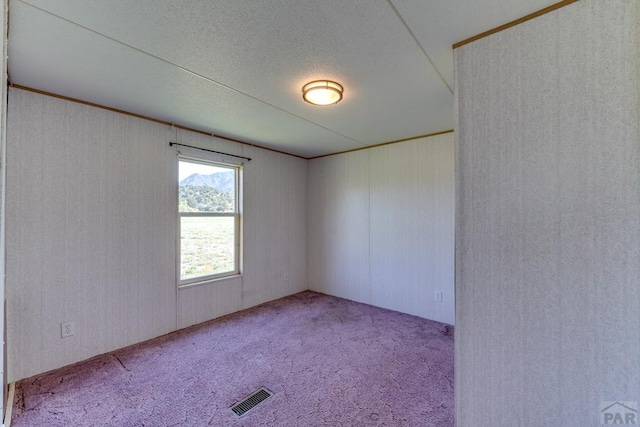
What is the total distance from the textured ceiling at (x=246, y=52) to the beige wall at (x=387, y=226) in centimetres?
105

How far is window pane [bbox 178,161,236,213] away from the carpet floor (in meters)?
1.44

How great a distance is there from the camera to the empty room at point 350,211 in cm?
129

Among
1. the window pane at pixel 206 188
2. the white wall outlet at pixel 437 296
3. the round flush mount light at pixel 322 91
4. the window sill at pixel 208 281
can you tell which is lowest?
the white wall outlet at pixel 437 296

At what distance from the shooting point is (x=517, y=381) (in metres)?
1.41

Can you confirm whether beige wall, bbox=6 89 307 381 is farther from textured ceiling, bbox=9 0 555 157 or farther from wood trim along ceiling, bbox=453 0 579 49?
wood trim along ceiling, bbox=453 0 579 49

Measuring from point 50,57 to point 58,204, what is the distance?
1.22m

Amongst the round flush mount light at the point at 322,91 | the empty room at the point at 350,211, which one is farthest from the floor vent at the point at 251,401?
the round flush mount light at the point at 322,91

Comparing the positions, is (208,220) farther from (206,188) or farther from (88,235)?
(88,235)

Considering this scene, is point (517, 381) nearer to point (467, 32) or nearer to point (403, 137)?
point (467, 32)

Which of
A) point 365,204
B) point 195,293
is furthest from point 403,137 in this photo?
point 195,293

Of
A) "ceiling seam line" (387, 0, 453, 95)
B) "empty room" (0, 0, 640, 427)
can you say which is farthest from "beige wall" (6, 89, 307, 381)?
"ceiling seam line" (387, 0, 453, 95)

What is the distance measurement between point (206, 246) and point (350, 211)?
2.13 meters

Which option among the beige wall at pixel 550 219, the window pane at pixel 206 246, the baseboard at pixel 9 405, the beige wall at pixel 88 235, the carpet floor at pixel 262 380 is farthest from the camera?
the window pane at pixel 206 246

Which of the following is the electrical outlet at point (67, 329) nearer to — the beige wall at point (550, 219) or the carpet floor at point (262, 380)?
the carpet floor at point (262, 380)
